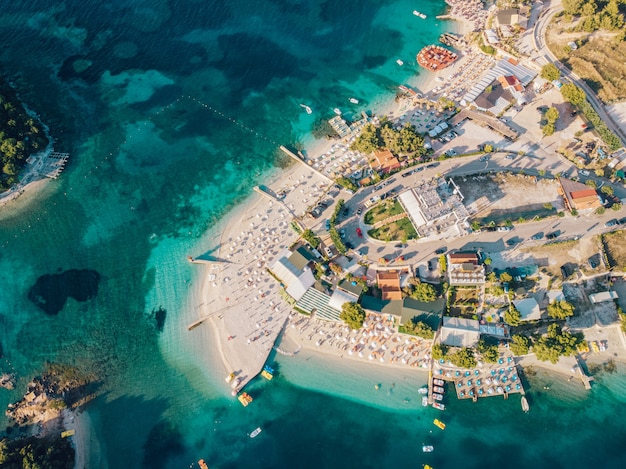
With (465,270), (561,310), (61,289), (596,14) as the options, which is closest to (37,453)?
(61,289)

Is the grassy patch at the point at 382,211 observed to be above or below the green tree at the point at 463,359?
above

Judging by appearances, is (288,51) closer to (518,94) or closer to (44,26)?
(518,94)

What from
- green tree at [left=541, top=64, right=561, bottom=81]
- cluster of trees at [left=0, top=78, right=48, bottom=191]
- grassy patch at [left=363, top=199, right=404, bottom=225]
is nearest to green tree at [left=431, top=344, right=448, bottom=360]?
grassy patch at [left=363, top=199, right=404, bottom=225]

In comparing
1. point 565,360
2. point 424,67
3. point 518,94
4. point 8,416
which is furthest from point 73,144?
point 565,360

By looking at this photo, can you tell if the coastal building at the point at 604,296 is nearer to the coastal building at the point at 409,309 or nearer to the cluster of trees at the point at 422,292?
the coastal building at the point at 409,309

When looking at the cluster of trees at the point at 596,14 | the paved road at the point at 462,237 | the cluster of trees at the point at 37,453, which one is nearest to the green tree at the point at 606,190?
the paved road at the point at 462,237

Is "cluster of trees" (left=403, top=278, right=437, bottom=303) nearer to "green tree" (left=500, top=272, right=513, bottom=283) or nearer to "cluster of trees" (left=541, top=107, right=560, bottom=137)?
"green tree" (left=500, top=272, right=513, bottom=283)
